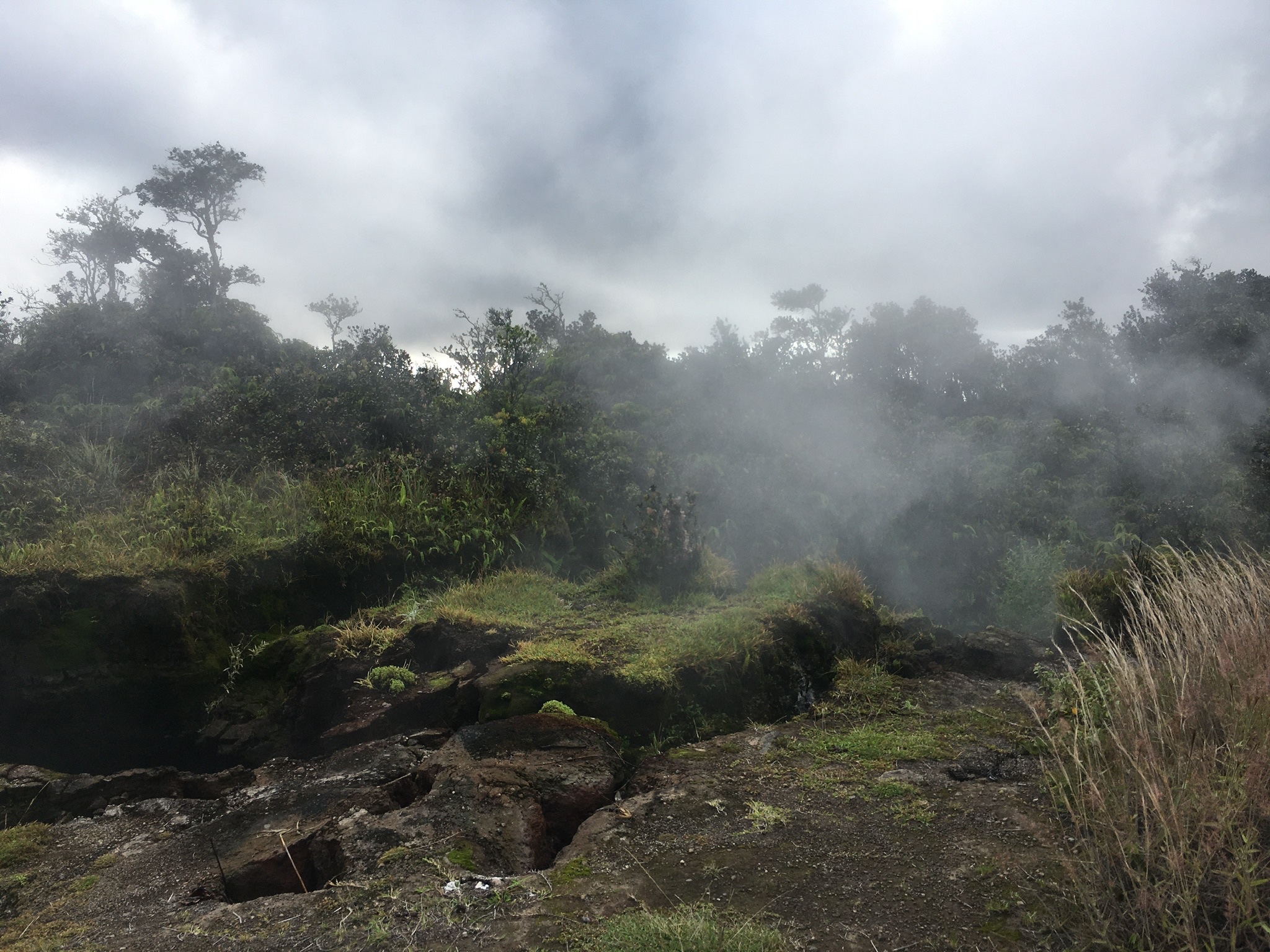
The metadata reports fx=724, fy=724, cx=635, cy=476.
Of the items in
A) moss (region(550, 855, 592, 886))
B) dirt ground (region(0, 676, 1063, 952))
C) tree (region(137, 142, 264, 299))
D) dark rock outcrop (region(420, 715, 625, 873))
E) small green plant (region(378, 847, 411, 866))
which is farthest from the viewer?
tree (region(137, 142, 264, 299))

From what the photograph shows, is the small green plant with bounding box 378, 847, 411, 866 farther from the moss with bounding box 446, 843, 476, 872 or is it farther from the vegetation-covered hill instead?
the vegetation-covered hill

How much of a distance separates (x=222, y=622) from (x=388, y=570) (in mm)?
1623

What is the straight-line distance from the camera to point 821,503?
1138 centimetres

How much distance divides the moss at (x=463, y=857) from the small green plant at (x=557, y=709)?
1442 millimetres

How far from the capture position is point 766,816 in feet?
13.2

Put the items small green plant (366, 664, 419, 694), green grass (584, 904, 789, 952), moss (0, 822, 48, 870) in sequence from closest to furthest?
green grass (584, 904, 789, 952) → moss (0, 822, 48, 870) → small green plant (366, 664, 419, 694)

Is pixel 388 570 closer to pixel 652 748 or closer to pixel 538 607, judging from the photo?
pixel 538 607

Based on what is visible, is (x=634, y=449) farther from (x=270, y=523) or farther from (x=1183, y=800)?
(x=1183, y=800)

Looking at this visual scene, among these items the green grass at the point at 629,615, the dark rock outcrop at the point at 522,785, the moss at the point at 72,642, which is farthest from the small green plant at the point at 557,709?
the moss at the point at 72,642

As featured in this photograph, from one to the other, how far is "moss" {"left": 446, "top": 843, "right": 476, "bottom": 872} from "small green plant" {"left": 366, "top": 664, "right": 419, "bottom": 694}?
220 cm

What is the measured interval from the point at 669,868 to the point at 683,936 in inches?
33.3

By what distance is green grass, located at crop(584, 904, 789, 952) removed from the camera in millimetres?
2645

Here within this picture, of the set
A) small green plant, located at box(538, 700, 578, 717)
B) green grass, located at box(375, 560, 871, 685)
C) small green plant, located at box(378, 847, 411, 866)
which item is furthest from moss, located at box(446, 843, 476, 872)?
green grass, located at box(375, 560, 871, 685)

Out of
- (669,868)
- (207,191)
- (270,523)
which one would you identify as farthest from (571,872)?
(207,191)
